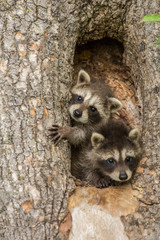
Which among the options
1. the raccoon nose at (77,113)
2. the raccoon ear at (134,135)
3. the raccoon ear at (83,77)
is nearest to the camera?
the raccoon ear at (134,135)

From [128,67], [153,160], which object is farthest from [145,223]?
[128,67]

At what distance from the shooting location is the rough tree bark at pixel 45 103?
266 cm

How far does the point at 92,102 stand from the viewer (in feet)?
14.1

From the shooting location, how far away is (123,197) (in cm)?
306

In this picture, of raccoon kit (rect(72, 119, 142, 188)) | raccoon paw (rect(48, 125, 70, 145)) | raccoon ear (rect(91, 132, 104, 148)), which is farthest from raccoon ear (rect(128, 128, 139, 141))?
raccoon paw (rect(48, 125, 70, 145))

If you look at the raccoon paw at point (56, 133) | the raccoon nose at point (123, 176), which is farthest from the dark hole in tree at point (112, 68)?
the raccoon paw at point (56, 133)

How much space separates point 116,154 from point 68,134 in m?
0.65

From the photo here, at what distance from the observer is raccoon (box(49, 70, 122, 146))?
4.07 metres

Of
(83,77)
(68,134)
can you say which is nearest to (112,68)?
(83,77)

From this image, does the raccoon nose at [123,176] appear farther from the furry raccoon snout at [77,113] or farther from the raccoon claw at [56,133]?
the furry raccoon snout at [77,113]

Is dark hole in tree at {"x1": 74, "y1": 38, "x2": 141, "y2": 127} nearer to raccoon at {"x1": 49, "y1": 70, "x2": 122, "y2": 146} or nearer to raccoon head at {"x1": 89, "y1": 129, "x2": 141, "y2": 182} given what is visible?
raccoon at {"x1": 49, "y1": 70, "x2": 122, "y2": 146}

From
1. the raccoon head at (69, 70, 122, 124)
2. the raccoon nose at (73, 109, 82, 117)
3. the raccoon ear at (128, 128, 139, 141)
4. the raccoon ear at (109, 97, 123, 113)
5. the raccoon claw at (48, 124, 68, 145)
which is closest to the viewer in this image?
the raccoon claw at (48, 124, 68, 145)

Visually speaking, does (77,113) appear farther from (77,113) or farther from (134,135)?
(134,135)

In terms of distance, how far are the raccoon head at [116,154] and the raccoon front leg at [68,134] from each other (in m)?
0.21
